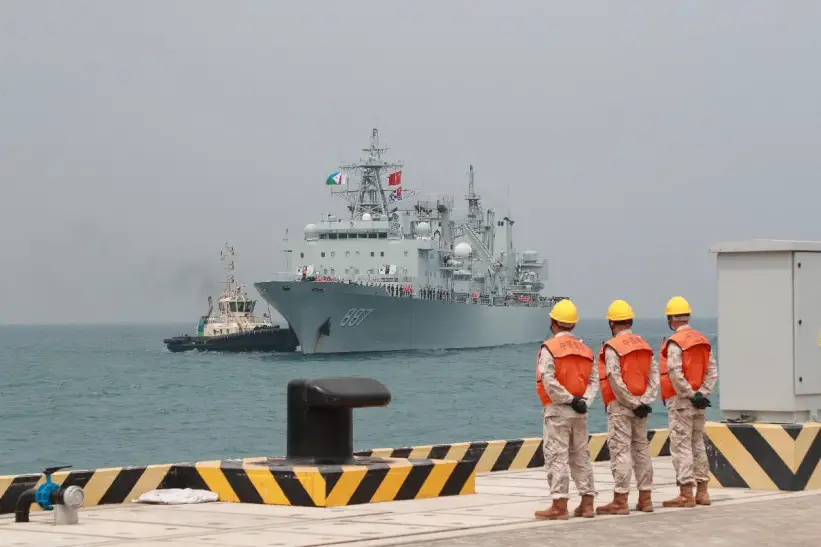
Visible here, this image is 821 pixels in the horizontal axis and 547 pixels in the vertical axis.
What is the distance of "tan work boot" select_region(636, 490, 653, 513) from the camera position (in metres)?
9.84

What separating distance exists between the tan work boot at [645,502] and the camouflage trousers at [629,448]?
34 mm

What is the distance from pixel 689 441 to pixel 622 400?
0.74 meters

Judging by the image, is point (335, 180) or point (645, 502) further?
point (335, 180)

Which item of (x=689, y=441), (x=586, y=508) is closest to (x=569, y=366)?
(x=586, y=508)

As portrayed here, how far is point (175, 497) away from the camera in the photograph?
417 inches

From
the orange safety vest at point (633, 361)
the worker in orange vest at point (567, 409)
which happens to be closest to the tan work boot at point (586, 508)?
the worker in orange vest at point (567, 409)

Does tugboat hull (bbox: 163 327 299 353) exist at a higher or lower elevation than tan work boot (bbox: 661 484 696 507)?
lower

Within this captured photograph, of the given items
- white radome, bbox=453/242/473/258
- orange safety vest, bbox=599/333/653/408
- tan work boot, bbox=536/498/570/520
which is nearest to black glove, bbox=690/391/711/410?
orange safety vest, bbox=599/333/653/408

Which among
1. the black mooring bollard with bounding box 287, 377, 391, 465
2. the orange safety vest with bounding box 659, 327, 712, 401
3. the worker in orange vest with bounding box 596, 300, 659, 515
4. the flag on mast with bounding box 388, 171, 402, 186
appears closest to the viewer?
the worker in orange vest with bounding box 596, 300, 659, 515

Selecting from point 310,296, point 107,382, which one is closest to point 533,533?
point 107,382

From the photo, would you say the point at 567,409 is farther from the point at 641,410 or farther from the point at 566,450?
the point at 641,410

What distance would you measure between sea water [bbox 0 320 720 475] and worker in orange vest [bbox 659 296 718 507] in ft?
62.9

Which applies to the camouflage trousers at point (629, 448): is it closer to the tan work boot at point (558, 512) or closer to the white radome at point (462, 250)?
the tan work boot at point (558, 512)

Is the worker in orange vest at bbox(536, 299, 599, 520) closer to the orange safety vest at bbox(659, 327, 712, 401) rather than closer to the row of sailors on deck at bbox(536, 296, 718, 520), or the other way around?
the row of sailors on deck at bbox(536, 296, 718, 520)
